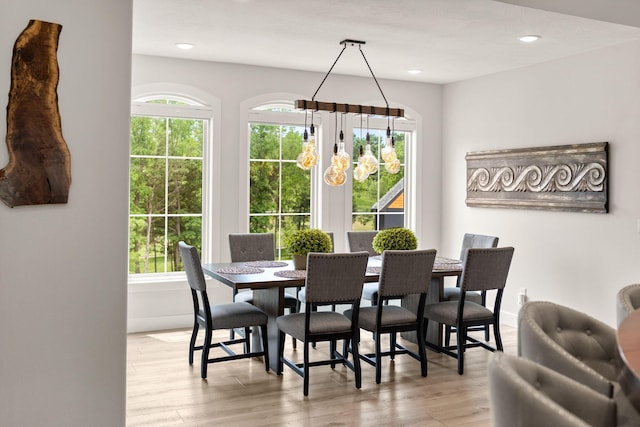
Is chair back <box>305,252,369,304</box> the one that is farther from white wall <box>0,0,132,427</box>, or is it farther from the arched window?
the arched window

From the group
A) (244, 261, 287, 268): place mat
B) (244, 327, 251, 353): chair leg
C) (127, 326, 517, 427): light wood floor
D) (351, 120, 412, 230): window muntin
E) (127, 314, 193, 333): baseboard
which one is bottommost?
(127, 326, 517, 427): light wood floor

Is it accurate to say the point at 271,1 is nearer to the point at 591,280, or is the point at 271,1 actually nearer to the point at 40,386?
the point at 40,386

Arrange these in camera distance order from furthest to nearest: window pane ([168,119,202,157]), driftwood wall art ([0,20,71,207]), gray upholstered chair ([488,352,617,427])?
window pane ([168,119,202,157]) < driftwood wall art ([0,20,71,207]) < gray upholstered chair ([488,352,617,427])

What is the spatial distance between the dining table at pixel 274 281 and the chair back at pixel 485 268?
290 mm

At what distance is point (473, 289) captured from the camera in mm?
4512

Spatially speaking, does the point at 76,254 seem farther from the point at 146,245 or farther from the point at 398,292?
the point at 146,245

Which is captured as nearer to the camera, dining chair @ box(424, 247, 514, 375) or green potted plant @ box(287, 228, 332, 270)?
dining chair @ box(424, 247, 514, 375)

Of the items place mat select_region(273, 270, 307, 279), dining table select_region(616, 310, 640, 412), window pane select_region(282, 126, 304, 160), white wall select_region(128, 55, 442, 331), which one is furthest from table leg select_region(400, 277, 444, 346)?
dining table select_region(616, 310, 640, 412)

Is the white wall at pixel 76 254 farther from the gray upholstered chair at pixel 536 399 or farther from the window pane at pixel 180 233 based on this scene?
the window pane at pixel 180 233

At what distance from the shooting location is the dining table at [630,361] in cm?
132

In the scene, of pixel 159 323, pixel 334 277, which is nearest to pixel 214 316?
pixel 334 277

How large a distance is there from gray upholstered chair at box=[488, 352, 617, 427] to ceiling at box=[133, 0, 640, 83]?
3080 millimetres

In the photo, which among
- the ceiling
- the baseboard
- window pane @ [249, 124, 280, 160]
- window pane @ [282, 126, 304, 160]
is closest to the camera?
the ceiling

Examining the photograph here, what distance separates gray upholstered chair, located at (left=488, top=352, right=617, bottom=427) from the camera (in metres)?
1.27
